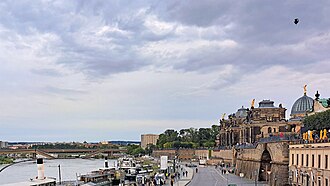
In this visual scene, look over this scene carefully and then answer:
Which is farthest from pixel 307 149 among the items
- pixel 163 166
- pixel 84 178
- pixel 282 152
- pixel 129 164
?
pixel 129 164

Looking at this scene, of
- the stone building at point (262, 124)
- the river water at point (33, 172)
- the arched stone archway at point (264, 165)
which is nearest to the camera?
the arched stone archway at point (264, 165)

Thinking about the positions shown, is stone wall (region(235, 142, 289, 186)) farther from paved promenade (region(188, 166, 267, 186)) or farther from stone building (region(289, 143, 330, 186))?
stone building (region(289, 143, 330, 186))

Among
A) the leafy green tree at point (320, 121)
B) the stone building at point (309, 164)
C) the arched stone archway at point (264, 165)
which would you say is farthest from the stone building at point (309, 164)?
the arched stone archway at point (264, 165)

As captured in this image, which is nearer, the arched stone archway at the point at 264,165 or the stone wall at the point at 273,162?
the stone wall at the point at 273,162

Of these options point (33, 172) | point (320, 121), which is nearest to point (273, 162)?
point (320, 121)

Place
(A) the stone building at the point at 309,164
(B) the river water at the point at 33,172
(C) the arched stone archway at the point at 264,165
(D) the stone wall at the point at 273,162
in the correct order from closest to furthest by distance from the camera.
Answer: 1. (A) the stone building at the point at 309,164
2. (D) the stone wall at the point at 273,162
3. (C) the arched stone archway at the point at 264,165
4. (B) the river water at the point at 33,172

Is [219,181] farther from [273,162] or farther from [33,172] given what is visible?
[33,172]

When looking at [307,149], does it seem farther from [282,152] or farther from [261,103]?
[261,103]

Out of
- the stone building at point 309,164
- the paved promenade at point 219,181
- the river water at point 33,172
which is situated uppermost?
the stone building at point 309,164

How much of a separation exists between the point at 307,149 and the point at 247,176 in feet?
109

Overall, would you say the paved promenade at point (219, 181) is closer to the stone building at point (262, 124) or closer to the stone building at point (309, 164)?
the stone building at point (309, 164)

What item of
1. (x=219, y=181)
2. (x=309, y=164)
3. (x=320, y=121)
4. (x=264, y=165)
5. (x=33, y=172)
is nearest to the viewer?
(x=309, y=164)

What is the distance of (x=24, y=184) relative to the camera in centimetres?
3903

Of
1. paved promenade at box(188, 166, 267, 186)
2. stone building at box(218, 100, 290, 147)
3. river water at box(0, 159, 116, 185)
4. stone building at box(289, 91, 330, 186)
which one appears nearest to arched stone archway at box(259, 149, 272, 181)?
paved promenade at box(188, 166, 267, 186)
